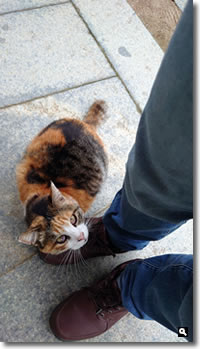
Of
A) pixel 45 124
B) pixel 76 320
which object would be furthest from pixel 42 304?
pixel 45 124

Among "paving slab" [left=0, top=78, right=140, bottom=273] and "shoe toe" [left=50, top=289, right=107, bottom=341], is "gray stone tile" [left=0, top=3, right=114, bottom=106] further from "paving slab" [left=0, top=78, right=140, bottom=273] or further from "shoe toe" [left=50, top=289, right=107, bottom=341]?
"shoe toe" [left=50, top=289, right=107, bottom=341]

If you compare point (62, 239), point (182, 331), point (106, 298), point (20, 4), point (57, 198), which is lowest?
point (106, 298)

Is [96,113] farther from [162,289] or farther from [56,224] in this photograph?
[162,289]

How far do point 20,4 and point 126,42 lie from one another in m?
1.04

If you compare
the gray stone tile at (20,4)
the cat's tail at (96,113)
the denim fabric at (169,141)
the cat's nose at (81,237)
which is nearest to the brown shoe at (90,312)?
the cat's nose at (81,237)

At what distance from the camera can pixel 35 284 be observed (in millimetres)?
1685

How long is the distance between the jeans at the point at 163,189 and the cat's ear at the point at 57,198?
0.94 feet

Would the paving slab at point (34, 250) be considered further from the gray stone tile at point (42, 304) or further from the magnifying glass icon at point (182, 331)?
the magnifying glass icon at point (182, 331)

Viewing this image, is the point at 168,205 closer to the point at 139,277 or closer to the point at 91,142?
the point at 139,277

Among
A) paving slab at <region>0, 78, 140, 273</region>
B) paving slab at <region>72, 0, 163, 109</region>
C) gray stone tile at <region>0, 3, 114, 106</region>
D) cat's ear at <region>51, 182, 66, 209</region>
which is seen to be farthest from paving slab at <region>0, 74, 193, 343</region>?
cat's ear at <region>51, 182, 66, 209</region>

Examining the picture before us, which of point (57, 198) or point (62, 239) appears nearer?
point (57, 198)

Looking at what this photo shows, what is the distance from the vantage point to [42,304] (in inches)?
64.9

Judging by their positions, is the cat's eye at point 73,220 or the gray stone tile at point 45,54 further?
the gray stone tile at point 45,54

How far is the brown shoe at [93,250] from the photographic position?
1706 millimetres
